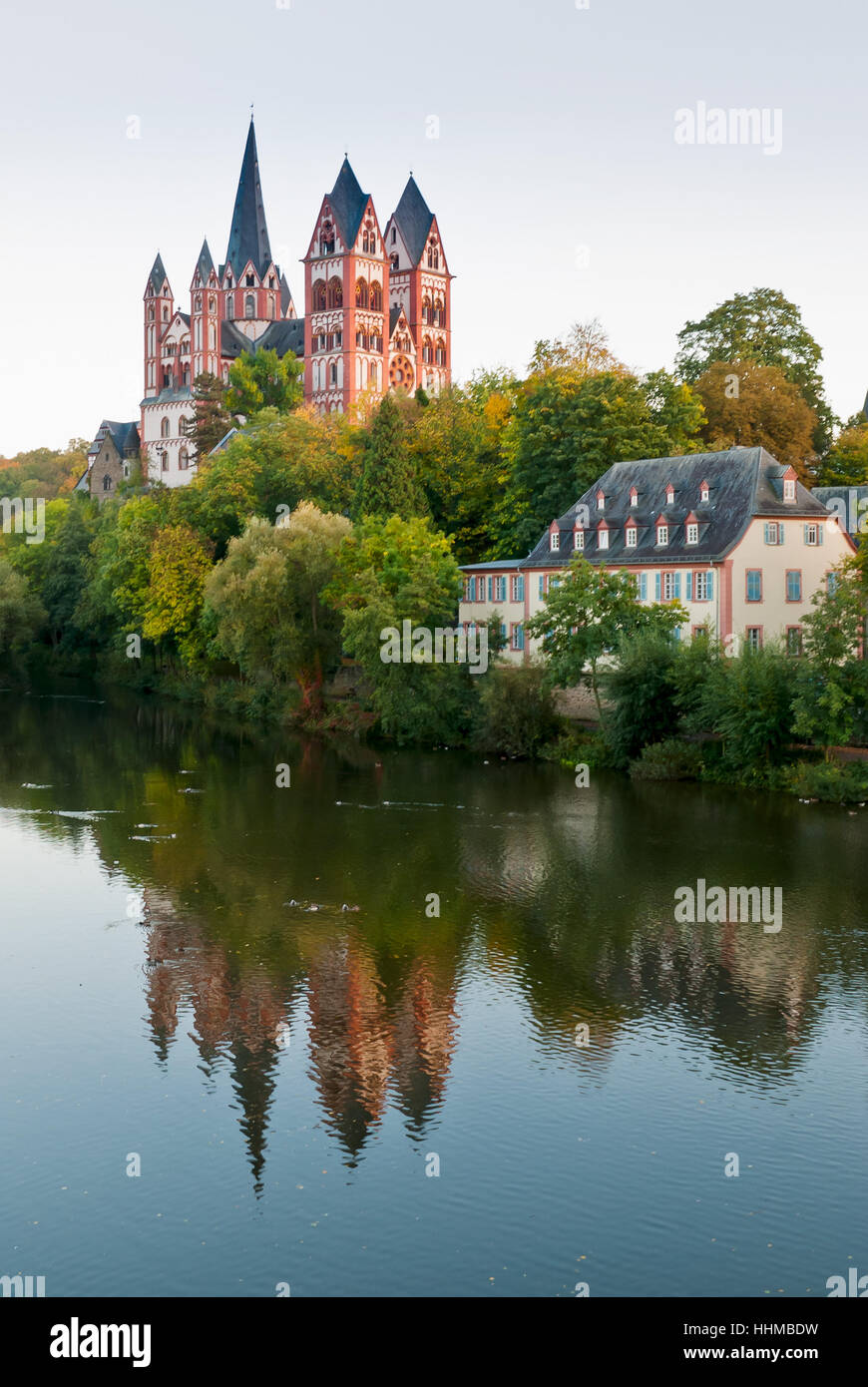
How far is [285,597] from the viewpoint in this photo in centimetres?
6394

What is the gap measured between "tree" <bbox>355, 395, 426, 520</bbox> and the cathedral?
156 feet

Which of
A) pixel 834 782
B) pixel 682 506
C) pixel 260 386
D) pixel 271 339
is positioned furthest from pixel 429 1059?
pixel 271 339

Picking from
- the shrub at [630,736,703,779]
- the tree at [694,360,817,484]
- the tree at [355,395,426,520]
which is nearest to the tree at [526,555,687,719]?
the shrub at [630,736,703,779]

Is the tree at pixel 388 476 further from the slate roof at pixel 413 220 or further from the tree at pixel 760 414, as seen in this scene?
the slate roof at pixel 413 220

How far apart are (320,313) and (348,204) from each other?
9.51 m

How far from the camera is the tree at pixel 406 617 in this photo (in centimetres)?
5756

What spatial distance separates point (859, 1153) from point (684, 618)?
1347 inches

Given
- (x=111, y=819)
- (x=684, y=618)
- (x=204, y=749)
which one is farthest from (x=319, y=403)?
(x=111, y=819)

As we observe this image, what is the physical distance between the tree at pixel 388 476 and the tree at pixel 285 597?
2.65 metres

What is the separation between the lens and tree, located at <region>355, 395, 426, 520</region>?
67812 millimetres

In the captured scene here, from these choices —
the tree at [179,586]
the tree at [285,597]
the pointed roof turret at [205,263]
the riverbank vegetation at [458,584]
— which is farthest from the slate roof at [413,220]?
the tree at [285,597]

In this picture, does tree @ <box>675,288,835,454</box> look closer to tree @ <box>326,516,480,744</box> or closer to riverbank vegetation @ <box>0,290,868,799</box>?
riverbank vegetation @ <box>0,290,868,799</box>

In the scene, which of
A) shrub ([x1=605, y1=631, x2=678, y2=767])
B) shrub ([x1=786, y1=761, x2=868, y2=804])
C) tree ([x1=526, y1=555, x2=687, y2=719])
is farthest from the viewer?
tree ([x1=526, y1=555, x2=687, y2=719])
